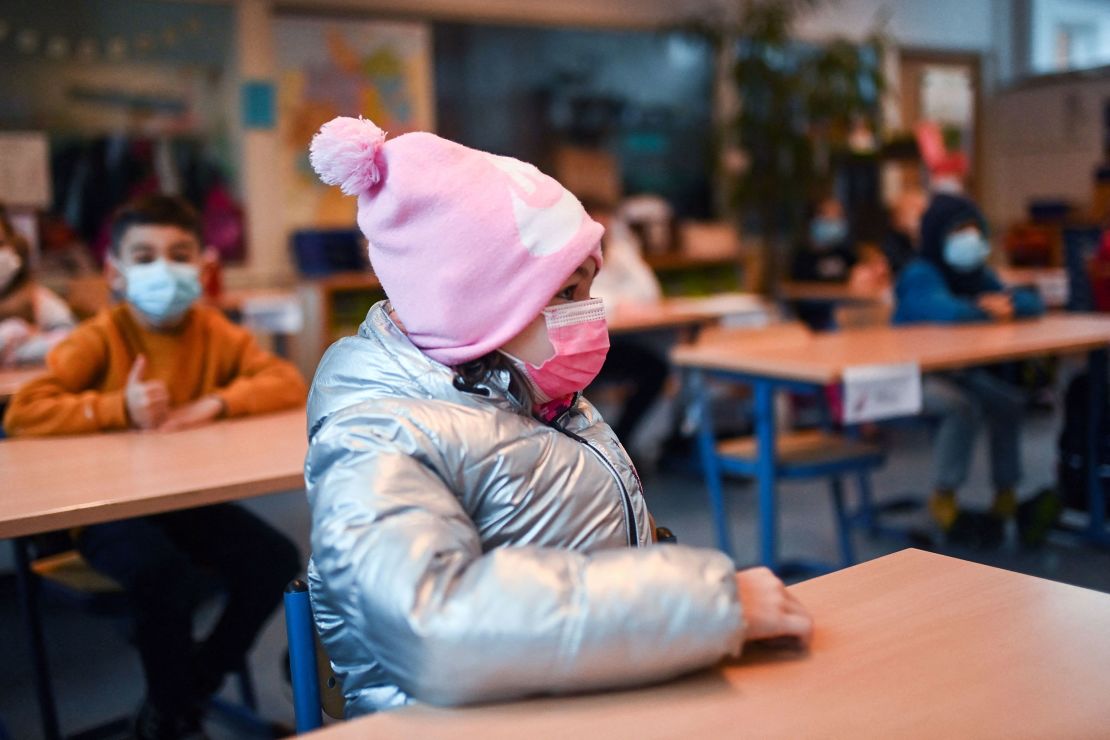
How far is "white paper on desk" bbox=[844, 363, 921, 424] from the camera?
2680mm

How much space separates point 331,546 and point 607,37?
6609 millimetres

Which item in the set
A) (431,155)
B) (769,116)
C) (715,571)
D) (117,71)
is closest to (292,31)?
(117,71)

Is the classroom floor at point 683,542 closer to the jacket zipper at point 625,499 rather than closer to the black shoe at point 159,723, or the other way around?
the black shoe at point 159,723

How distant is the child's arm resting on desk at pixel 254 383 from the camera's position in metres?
2.32

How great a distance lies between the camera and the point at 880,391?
273cm

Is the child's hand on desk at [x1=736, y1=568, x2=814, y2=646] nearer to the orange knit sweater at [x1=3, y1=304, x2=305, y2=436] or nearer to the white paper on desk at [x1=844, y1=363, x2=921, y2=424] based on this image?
the orange knit sweater at [x1=3, y1=304, x2=305, y2=436]

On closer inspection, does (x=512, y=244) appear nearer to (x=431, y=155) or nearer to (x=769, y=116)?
(x=431, y=155)

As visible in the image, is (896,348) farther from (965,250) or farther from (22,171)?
(22,171)

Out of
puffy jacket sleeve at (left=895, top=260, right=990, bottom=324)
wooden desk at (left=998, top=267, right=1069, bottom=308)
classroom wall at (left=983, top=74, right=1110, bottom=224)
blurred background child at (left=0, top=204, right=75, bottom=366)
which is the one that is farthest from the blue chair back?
classroom wall at (left=983, top=74, right=1110, bottom=224)

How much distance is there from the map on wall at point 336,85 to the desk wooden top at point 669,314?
6.74ft

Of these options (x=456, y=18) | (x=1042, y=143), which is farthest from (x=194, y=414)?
(x=1042, y=143)

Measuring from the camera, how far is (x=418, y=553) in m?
0.91

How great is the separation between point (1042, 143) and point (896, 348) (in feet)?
22.6

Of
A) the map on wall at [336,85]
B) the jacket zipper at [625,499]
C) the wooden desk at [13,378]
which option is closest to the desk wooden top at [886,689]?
the jacket zipper at [625,499]
